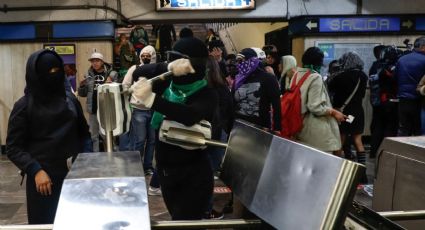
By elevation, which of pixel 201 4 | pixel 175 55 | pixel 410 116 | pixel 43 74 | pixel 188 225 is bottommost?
pixel 410 116

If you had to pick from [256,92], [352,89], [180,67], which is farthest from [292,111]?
[180,67]

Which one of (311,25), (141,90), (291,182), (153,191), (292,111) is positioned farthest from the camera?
(311,25)

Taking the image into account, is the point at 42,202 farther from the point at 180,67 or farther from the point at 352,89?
the point at 352,89

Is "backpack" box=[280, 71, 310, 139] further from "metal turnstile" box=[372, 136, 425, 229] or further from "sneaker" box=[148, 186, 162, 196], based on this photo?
"sneaker" box=[148, 186, 162, 196]

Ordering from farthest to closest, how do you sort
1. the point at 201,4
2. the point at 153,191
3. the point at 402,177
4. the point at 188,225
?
1. the point at 201,4
2. the point at 153,191
3. the point at 402,177
4. the point at 188,225

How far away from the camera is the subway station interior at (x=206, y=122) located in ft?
4.29

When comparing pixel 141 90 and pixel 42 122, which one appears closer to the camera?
pixel 141 90

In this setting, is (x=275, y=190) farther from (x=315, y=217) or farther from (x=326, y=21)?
(x=326, y=21)

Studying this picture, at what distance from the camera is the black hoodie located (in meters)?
2.56

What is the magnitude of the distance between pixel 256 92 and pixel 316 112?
2.11 ft

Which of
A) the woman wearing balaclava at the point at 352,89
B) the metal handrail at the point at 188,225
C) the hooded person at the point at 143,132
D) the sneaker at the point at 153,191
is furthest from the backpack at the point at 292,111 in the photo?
the metal handrail at the point at 188,225

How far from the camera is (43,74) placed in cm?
259

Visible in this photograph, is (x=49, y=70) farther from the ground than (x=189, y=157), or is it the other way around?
(x=49, y=70)

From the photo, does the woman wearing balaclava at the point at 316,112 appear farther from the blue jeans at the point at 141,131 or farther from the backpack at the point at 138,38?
the backpack at the point at 138,38
